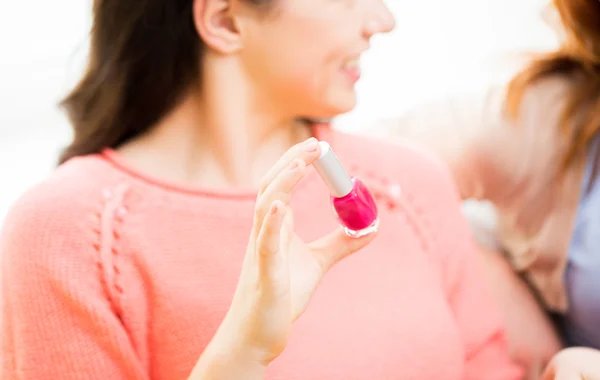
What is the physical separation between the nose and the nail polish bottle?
181 mm

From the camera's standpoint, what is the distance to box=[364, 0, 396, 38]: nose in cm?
69

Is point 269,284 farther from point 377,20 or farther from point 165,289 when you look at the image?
point 377,20

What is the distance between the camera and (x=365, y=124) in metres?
1.22

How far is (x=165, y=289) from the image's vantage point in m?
0.65

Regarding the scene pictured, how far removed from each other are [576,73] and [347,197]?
0.57 meters

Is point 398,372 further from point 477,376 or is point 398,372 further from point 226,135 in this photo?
point 226,135

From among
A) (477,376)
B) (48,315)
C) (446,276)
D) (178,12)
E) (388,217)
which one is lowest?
(477,376)

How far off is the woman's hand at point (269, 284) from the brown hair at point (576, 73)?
0.53 m

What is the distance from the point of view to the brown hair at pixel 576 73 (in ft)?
3.01

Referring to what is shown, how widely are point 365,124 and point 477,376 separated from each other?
525 millimetres

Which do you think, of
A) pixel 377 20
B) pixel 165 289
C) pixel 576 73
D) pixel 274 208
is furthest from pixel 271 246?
pixel 576 73

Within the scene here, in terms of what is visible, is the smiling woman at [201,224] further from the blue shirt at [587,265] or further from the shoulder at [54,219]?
the blue shirt at [587,265]

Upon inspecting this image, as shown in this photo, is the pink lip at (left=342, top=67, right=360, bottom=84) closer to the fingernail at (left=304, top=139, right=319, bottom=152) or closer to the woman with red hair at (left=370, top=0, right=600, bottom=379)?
the fingernail at (left=304, top=139, right=319, bottom=152)

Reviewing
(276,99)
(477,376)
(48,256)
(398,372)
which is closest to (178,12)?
(276,99)
